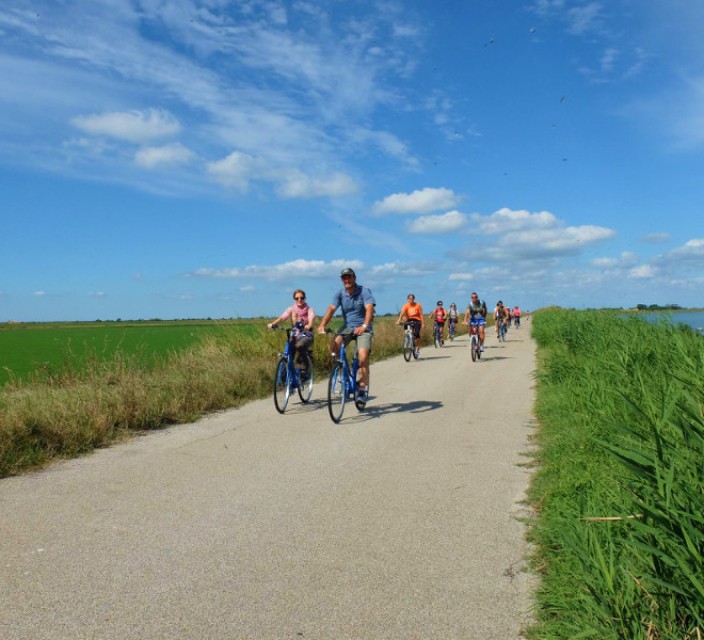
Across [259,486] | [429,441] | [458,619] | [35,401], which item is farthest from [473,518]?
[35,401]

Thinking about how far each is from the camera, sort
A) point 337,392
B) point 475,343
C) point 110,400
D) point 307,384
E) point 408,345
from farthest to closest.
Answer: point 408,345 < point 475,343 < point 307,384 < point 337,392 < point 110,400

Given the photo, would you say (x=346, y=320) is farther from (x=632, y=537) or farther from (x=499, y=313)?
(x=499, y=313)

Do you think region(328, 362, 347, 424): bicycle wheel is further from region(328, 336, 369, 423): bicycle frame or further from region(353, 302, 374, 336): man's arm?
region(353, 302, 374, 336): man's arm

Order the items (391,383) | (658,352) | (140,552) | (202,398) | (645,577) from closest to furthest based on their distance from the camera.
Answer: (645,577) → (140,552) → (658,352) → (202,398) → (391,383)

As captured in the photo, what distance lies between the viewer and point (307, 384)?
38.8ft

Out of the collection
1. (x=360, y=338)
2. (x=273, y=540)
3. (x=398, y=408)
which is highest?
(x=360, y=338)

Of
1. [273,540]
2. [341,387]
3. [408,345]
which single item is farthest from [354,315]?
[408,345]

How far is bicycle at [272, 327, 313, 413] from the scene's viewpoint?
1057cm

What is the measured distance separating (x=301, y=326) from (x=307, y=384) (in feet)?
3.95

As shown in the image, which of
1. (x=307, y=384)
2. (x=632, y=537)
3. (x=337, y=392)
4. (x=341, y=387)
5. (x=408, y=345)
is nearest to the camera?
(x=632, y=537)

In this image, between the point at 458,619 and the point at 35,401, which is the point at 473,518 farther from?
the point at 35,401

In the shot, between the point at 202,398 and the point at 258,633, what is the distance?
795cm

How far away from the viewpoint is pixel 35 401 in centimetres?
848

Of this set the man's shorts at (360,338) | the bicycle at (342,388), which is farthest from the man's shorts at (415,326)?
the man's shorts at (360,338)
